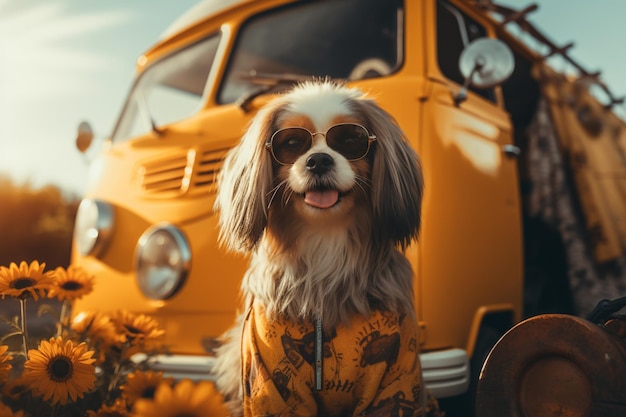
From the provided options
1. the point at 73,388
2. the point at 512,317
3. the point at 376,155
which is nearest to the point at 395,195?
the point at 376,155

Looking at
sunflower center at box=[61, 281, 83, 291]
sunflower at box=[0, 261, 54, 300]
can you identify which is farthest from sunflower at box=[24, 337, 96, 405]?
sunflower center at box=[61, 281, 83, 291]

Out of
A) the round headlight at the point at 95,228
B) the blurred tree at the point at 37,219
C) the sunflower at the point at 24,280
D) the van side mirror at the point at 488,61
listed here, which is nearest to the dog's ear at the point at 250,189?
the sunflower at the point at 24,280

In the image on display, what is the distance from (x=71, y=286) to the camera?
207cm

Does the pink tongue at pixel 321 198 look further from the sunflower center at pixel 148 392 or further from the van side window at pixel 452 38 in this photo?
the van side window at pixel 452 38

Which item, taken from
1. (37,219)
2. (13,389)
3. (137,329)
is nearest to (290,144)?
(137,329)

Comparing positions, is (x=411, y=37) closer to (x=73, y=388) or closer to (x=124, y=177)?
(x=124, y=177)

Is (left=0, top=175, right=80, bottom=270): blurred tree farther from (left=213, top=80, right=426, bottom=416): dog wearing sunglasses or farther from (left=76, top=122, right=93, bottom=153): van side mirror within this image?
(left=213, top=80, right=426, bottom=416): dog wearing sunglasses

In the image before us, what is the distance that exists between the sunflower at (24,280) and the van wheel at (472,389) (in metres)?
1.56

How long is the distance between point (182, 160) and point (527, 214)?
242cm

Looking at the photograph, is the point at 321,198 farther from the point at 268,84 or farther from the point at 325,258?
the point at 268,84

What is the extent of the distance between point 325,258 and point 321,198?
22cm

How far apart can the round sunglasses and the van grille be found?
0.71 metres

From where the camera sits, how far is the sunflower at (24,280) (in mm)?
1717

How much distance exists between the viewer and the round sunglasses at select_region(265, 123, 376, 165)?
1.85 metres
